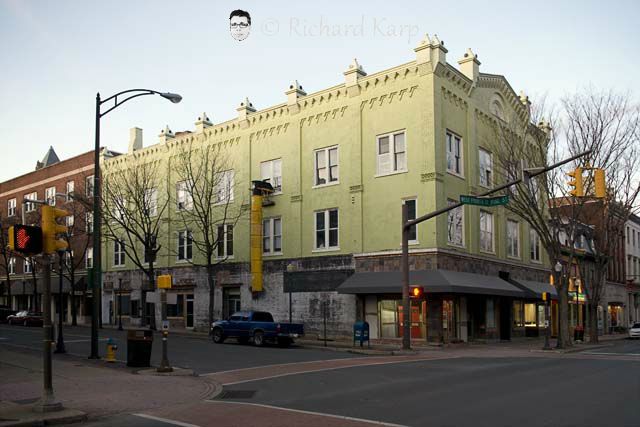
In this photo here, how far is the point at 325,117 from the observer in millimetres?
36000

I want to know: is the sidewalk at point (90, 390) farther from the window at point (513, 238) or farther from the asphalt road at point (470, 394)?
the window at point (513, 238)

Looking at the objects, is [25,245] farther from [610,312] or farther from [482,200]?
[610,312]

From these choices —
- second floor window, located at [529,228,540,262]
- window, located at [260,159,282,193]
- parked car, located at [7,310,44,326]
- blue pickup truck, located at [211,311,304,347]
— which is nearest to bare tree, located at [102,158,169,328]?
window, located at [260,159,282,193]

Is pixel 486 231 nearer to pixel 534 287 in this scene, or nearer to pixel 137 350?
pixel 534 287

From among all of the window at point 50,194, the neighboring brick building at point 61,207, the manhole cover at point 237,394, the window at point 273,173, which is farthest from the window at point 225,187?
the manhole cover at point 237,394

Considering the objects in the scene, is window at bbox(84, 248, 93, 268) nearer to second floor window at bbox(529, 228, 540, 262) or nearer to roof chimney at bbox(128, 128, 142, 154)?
roof chimney at bbox(128, 128, 142, 154)

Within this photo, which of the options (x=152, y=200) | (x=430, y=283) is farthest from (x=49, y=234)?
(x=152, y=200)

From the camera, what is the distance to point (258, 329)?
96.8 feet

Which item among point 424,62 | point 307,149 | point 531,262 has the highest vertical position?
point 424,62

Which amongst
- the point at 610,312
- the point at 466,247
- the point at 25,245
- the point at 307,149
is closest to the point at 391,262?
the point at 466,247

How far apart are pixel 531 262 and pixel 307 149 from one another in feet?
54.3

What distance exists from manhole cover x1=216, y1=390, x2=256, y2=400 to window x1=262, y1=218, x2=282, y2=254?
22.6 meters

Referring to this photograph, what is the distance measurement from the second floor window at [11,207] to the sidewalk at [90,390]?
159 feet

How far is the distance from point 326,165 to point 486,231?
979 cm
